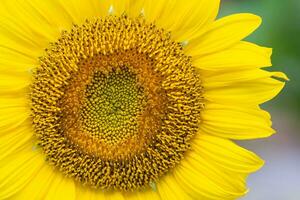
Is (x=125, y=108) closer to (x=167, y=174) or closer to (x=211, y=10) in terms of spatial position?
(x=167, y=174)

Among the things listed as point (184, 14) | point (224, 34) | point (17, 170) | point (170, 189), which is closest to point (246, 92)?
point (224, 34)

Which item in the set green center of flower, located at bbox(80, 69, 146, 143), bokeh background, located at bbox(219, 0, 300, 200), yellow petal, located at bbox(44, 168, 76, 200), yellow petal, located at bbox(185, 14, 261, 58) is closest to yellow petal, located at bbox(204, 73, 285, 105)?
yellow petal, located at bbox(185, 14, 261, 58)

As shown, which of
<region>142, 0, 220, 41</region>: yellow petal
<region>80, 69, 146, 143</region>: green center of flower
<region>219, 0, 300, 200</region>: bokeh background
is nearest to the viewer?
<region>142, 0, 220, 41</region>: yellow petal

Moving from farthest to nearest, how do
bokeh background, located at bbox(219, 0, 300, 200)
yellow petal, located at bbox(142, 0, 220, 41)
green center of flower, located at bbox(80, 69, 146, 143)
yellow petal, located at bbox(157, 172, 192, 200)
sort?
bokeh background, located at bbox(219, 0, 300, 200), yellow petal, located at bbox(157, 172, 192, 200), green center of flower, located at bbox(80, 69, 146, 143), yellow petal, located at bbox(142, 0, 220, 41)

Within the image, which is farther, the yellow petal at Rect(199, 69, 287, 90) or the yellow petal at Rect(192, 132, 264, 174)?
the yellow petal at Rect(192, 132, 264, 174)

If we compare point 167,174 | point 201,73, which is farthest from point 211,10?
point 167,174

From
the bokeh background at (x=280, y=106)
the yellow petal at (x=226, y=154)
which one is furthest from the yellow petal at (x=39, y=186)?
the bokeh background at (x=280, y=106)

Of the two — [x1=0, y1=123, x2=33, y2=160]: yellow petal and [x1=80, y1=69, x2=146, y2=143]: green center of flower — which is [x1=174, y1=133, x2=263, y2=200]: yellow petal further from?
[x1=0, y1=123, x2=33, y2=160]: yellow petal

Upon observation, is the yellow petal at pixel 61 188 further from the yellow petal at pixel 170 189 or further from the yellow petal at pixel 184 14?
the yellow petal at pixel 184 14
